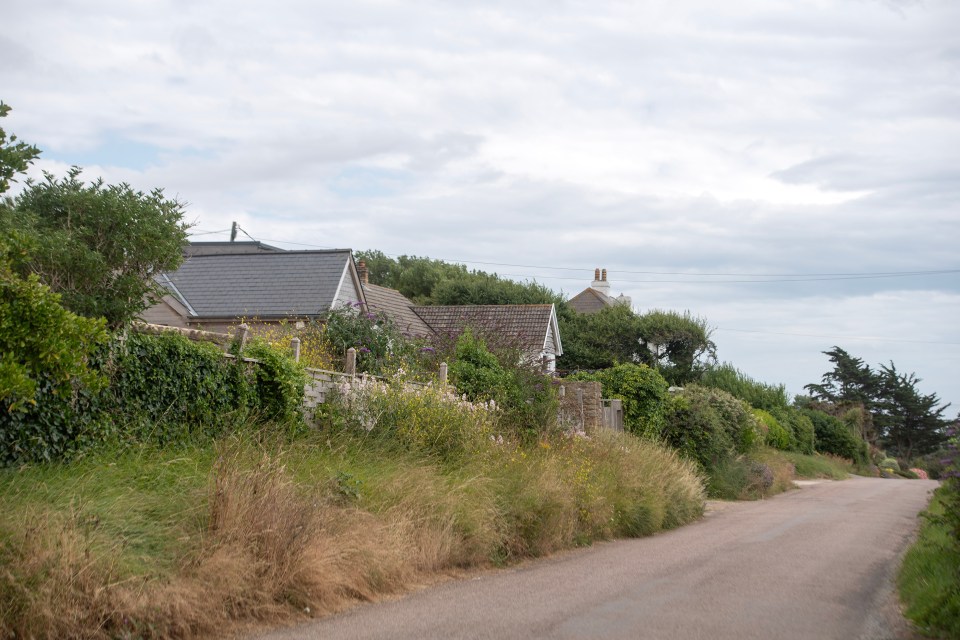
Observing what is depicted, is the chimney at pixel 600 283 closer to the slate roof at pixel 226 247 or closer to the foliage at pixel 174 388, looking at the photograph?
the slate roof at pixel 226 247

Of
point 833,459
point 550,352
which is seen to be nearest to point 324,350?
point 550,352

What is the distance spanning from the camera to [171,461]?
8961 mm

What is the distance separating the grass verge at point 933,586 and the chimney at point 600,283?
5286 centimetres

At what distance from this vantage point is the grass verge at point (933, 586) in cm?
755

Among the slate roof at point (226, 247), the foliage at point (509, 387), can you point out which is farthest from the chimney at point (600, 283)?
the foliage at point (509, 387)

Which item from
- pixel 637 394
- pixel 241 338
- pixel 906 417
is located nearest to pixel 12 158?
pixel 241 338

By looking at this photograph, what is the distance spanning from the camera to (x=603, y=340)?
4781 cm

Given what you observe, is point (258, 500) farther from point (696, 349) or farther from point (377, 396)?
point (696, 349)

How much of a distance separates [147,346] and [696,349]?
40261mm

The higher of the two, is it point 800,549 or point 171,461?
point 171,461

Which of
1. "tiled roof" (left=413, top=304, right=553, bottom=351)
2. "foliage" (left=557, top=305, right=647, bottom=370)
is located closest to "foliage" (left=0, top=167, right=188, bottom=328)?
"tiled roof" (left=413, top=304, right=553, bottom=351)

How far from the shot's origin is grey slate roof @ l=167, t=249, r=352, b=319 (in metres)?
28.8

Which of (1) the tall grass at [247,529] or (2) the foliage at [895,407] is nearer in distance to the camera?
(1) the tall grass at [247,529]

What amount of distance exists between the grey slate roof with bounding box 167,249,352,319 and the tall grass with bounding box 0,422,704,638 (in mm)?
15942
